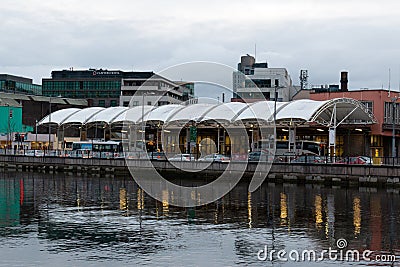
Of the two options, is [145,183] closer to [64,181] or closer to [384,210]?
[64,181]

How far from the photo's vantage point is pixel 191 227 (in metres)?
39.6

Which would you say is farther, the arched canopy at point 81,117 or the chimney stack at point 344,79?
the chimney stack at point 344,79

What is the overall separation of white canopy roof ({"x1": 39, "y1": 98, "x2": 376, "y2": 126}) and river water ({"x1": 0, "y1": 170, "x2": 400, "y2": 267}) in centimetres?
2314

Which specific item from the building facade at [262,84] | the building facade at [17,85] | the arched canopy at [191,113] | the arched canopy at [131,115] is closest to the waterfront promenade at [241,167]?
the arched canopy at [191,113]

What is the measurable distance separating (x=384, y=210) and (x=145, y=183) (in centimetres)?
3178

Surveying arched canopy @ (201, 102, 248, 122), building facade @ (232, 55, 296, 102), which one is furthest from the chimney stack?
arched canopy @ (201, 102, 248, 122)

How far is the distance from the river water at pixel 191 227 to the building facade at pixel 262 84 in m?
80.8

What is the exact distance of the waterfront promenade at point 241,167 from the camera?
2586 inches

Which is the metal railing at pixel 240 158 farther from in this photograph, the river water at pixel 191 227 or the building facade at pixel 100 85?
the building facade at pixel 100 85

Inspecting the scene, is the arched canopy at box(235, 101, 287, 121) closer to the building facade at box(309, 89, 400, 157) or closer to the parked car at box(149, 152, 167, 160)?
the building facade at box(309, 89, 400, 157)

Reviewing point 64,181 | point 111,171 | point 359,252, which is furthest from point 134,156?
point 359,252

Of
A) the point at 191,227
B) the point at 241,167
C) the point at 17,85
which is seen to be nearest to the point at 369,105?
the point at 241,167

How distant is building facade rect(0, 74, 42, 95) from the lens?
17100cm

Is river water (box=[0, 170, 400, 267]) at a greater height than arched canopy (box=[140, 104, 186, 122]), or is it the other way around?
arched canopy (box=[140, 104, 186, 122])
